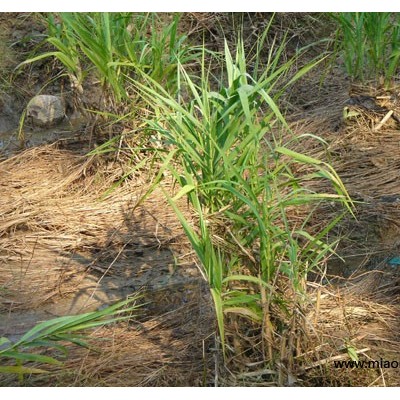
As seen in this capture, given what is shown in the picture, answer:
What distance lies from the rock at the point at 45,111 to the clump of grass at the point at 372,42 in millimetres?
1720

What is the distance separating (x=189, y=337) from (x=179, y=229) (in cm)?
79

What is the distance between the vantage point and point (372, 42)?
3.99 metres

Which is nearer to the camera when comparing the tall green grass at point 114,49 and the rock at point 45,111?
the tall green grass at point 114,49

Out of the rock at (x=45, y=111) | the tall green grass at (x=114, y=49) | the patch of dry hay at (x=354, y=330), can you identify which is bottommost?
the patch of dry hay at (x=354, y=330)

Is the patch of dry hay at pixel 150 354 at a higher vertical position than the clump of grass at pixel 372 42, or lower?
lower

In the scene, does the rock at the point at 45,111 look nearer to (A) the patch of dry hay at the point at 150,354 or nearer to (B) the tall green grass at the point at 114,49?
(B) the tall green grass at the point at 114,49

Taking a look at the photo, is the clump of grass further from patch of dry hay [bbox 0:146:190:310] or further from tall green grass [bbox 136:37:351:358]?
tall green grass [bbox 136:37:351:358]

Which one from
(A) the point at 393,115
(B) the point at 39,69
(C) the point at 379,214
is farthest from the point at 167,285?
(B) the point at 39,69

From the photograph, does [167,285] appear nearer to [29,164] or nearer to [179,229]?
[179,229]

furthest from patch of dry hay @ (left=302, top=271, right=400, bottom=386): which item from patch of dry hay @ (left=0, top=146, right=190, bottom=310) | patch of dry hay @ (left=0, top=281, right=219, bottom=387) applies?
patch of dry hay @ (left=0, top=146, right=190, bottom=310)

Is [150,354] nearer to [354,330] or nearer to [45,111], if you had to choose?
[354,330]

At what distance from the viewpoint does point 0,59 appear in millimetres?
4988

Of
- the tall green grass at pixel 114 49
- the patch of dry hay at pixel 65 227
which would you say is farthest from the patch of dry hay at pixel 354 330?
the tall green grass at pixel 114 49

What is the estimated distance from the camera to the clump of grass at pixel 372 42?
3.89m
